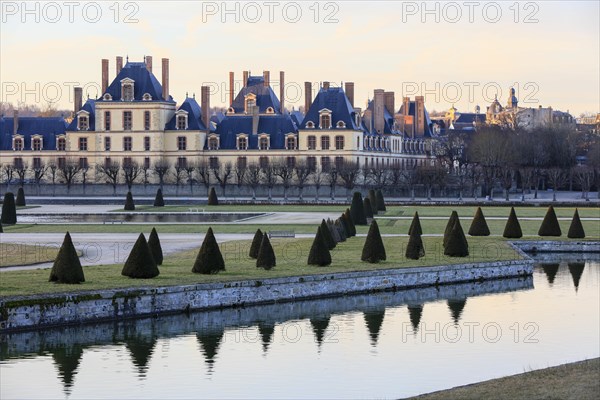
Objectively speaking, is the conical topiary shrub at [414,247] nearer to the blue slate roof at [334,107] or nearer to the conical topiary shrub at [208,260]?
the conical topiary shrub at [208,260]

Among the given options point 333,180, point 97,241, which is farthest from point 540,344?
point 333,180

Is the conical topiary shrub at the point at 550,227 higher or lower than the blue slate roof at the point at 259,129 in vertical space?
lower

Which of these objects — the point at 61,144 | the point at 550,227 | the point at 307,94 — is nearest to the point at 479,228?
the point at 550,227

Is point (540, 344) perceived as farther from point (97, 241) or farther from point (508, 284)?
point (97, 241)

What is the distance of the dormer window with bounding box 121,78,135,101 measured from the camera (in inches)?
3086

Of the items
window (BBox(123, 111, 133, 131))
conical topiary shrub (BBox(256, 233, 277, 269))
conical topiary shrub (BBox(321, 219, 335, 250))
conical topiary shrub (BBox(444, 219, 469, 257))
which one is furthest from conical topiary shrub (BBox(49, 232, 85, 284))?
window (BBox(123, 111, 133, 131))

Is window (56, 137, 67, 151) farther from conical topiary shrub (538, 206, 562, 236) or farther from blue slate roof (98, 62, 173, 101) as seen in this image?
conical topiary shrub (538, 206, 562, 236)

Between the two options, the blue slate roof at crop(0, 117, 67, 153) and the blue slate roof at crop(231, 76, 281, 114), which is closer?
the blue slate roof at crop(0, 117, 67, 153)

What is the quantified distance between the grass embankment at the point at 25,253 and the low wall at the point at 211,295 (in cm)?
579

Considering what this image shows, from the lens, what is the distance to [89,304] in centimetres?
2078

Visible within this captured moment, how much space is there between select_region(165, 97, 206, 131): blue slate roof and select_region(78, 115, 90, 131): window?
221 inches

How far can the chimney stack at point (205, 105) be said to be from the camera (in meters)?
77.8

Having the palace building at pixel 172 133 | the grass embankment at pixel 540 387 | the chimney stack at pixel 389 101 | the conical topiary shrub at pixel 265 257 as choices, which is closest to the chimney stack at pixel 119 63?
the palace building at pixel 172 133

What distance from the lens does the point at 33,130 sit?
8206 centimetres
